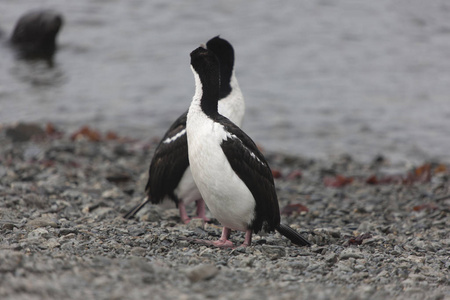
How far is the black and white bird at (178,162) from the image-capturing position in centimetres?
725

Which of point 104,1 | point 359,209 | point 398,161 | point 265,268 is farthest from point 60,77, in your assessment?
point 265,268

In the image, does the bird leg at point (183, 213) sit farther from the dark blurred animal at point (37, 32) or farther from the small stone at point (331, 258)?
the dark blurred animal at point (37, 32)

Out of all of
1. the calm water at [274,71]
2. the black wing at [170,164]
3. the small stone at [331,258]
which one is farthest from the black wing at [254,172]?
the calm water at [274,71]

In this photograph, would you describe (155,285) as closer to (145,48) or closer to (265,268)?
(265,268)

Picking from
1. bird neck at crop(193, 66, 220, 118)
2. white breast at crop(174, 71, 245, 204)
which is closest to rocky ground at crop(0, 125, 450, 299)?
white breast at crop(174, 71, 245, 204)

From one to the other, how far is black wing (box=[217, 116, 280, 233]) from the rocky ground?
29 centimetres

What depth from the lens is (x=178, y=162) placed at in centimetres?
724

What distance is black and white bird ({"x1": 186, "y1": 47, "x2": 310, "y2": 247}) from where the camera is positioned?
555 centimetres

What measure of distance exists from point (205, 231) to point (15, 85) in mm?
11969

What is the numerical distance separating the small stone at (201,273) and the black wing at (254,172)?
130 centimetres

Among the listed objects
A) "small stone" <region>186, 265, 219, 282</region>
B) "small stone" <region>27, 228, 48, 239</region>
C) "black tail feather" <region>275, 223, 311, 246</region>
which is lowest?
"black tail feather" <region>275, 223, 311, 246</region>

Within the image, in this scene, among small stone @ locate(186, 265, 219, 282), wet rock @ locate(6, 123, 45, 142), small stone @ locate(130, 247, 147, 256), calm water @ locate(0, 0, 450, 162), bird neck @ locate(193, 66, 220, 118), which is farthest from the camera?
calm water @ locate(0, 0, 450, 162)

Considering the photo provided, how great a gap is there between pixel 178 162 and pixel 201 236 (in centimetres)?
124

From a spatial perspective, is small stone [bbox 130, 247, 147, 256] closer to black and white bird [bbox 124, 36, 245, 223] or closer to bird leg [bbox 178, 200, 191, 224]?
black and white bird [bbox 124, 36, 245, 223]
